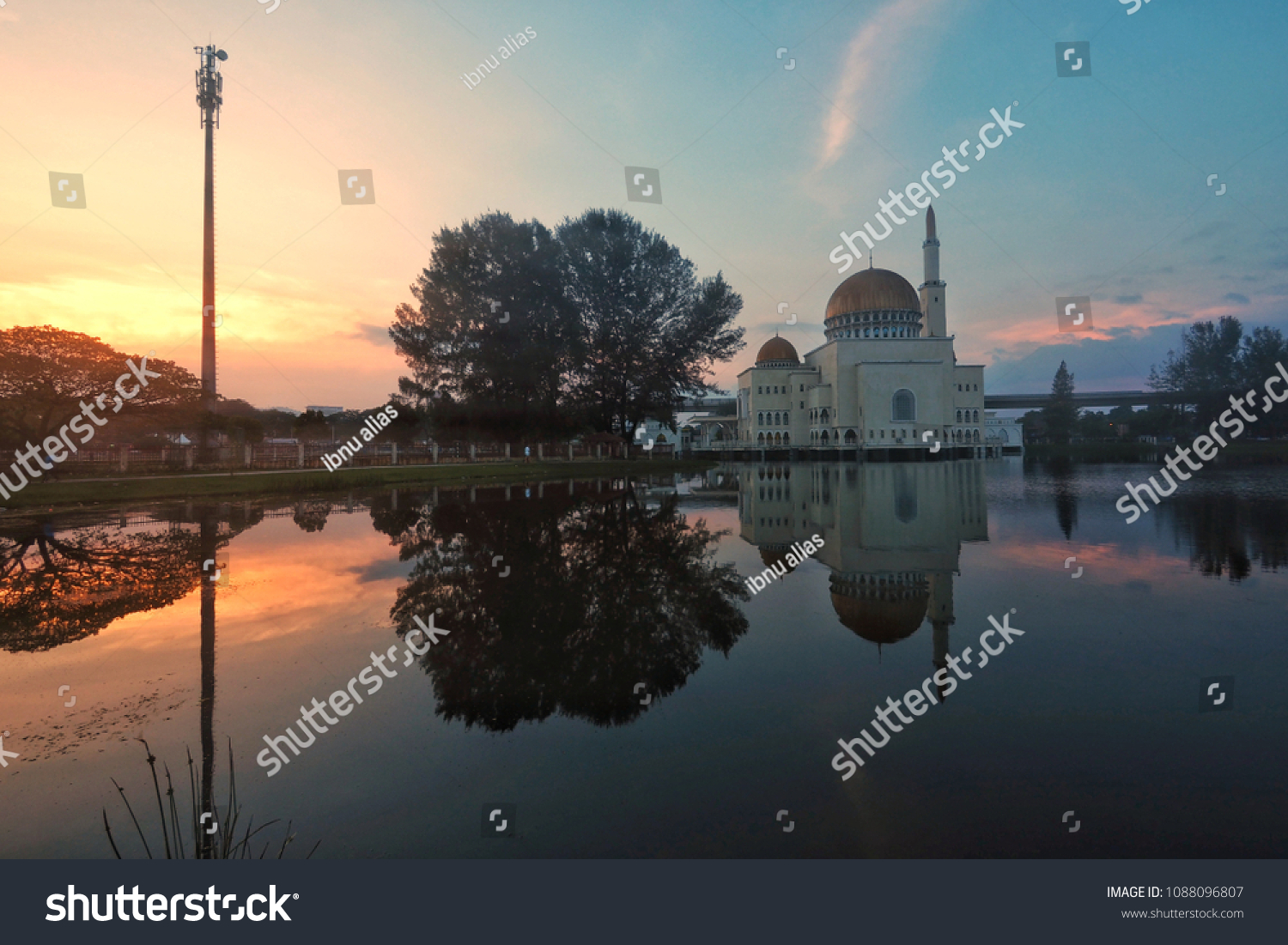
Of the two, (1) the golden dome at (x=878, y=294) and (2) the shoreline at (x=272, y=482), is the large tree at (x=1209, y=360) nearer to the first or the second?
(1) the golden dome at (x=878, y=294)

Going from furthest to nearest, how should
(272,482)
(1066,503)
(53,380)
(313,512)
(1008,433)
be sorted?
(1008,433) < (53,380) < (272,482) < (1066,503) < (313,512)

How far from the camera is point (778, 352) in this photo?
75.2 m

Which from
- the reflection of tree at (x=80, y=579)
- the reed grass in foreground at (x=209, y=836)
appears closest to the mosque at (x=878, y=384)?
the reflection of tree at (x=80, y=579)

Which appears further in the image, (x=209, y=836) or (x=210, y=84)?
(x=210, y=84)

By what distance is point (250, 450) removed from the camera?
3394cm

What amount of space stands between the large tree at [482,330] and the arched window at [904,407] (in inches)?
1358

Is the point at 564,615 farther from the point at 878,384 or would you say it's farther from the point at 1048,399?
the point at 1048,399

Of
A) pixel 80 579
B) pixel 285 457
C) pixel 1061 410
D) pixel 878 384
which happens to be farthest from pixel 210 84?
pixel 1061 410

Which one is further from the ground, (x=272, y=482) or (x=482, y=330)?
(x=482, y=330)

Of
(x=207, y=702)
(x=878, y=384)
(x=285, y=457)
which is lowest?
(x=207, y=702)

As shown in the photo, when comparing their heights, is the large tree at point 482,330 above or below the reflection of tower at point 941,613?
above

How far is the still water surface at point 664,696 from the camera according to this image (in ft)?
11.2

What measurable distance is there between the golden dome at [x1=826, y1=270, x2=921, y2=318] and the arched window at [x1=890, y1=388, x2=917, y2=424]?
31.2 feet

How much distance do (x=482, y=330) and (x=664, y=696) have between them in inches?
1602
